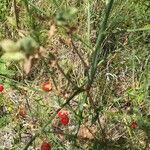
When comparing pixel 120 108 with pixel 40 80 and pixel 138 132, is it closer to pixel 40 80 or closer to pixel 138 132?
pixel 138 132

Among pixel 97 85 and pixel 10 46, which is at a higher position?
pixel 10 46

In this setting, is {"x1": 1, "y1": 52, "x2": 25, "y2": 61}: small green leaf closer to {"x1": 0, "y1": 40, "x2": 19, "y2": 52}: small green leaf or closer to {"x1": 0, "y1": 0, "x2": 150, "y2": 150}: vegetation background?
{"x1": 0, "y1": 40, "x2": 19, "y2": 52}: small green leaf

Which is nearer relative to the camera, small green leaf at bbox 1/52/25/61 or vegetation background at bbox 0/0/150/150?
small green leaf at bbox 1/52/25/61

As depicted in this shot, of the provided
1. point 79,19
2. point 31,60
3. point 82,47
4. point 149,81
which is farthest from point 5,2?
point 31,60

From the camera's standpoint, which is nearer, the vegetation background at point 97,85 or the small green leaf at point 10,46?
the small green leaf at point 10,46

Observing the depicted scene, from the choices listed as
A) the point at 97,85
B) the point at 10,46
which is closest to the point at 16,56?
the point at 10,46

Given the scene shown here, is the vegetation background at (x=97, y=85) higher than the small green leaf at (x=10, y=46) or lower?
lower

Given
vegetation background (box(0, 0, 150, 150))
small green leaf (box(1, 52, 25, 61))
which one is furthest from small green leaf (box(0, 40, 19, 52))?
vegetation background (box(0, 0, 150, 150))

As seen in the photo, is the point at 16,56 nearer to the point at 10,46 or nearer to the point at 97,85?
the point at 10,46

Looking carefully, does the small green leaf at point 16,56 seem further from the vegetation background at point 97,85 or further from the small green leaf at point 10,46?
the vegetation background at point 97,85

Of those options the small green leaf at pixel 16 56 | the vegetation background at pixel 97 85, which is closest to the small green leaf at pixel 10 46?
the small green leaf at pixel 16 56

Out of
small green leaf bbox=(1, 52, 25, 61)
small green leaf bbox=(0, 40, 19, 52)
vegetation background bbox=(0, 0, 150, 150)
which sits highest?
small green leaf bbox=(0, 40, 19, 52)

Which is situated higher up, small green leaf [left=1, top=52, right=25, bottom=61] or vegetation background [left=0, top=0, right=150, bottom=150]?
small green leaf [left=1, top=52, right=25, bottom=61]
